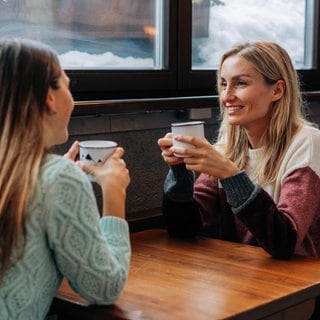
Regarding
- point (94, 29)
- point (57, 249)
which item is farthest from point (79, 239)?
point (94, 29)

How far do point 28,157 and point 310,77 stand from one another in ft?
7.06

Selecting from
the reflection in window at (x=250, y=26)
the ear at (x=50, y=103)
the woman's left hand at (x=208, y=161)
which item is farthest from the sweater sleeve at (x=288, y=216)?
the reflection in window at (x=250, y=26)

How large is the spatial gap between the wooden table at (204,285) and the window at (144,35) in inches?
27.5

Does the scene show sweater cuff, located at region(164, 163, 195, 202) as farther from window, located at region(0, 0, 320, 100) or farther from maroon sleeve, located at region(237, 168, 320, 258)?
window, located at region(0, 0, 320, 100)

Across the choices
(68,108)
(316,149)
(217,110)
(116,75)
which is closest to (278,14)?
(217,110)

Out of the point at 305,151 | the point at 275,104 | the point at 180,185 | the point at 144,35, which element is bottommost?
the point at 180,185

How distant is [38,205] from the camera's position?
133 centimetres

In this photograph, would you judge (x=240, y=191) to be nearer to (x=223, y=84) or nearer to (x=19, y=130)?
(x=223, y=84)

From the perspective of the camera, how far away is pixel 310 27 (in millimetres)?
3285

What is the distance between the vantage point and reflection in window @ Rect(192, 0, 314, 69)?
9.24ft

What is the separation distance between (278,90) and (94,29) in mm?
673

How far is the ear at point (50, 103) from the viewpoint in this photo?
138 cm

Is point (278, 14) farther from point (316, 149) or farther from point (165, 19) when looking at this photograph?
point (316, 149)

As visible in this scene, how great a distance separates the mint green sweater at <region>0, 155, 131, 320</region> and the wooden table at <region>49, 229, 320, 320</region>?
12 cm
